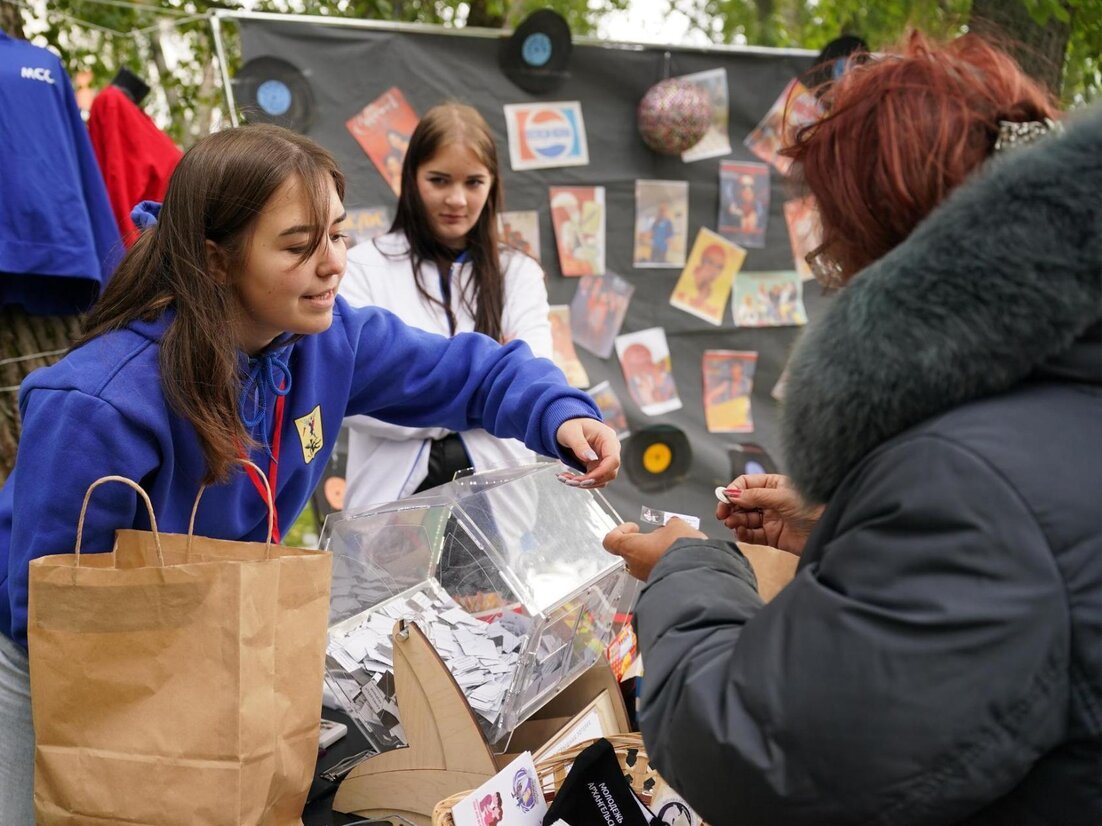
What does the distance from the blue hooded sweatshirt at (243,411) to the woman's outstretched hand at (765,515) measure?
35 cm

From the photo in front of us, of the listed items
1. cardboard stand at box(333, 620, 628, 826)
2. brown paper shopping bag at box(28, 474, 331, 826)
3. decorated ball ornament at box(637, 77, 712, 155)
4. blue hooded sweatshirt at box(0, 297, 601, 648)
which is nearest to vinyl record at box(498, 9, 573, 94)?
decorated ball ornament at box(637, 77, 712, 155)

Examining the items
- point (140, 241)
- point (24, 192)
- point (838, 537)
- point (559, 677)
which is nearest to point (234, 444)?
point (140, 241)

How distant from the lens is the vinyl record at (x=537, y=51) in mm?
3562

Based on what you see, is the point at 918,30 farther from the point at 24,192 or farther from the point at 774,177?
the point at 774,177

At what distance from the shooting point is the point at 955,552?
794 mm

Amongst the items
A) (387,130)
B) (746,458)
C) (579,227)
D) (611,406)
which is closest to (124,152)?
(387,130)

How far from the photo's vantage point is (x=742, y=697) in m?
0.89

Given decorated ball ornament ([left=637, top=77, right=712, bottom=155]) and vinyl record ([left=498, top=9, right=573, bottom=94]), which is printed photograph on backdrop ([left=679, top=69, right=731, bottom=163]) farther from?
vinyl record ([left=498, top=9, right=573, bottom=94])

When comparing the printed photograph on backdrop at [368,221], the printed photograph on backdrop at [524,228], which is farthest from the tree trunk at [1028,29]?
the printed photograph on backdrop at [368,221]

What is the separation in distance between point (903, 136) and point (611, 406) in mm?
2971

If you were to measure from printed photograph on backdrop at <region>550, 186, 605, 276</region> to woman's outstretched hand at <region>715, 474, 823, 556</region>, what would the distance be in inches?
92.6

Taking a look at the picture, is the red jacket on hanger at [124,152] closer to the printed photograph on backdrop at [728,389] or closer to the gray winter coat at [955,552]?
the printed photograph on backdrop at [728,389]

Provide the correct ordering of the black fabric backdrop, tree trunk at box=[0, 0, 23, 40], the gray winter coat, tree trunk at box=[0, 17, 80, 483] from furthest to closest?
the black fabric backdrop, tree trunk at box=[0, 0, 23, 40], tree trunk at box=[0, 17, 80, 483], the gray winter coat

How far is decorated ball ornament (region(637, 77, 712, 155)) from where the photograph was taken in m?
3.73
